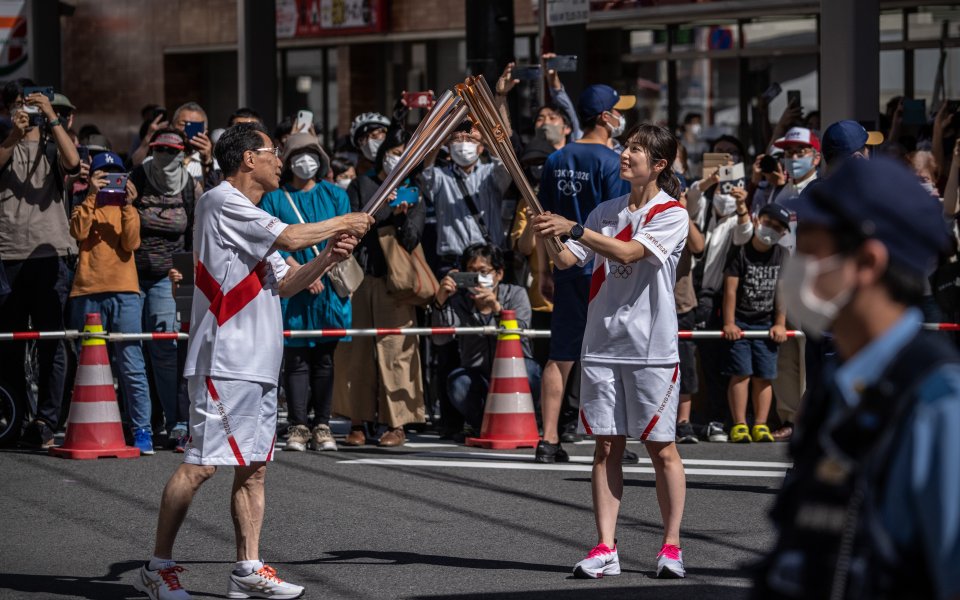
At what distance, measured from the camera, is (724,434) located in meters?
11.5

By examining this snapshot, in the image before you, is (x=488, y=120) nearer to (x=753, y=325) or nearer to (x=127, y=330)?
(x=127, y=330)

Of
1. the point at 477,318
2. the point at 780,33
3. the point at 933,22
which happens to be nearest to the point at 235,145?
the point at 477,318

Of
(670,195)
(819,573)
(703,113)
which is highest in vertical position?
(703,113)

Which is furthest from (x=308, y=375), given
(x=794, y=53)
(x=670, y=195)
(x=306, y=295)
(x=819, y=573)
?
(x=794, y=53)

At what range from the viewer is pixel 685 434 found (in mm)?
11250

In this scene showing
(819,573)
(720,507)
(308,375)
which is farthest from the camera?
(308,375)

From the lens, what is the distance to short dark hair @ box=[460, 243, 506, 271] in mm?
11359

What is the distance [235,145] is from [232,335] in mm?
827

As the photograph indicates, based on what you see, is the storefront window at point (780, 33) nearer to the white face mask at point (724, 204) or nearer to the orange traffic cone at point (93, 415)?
the white face mask at point (724, 204)

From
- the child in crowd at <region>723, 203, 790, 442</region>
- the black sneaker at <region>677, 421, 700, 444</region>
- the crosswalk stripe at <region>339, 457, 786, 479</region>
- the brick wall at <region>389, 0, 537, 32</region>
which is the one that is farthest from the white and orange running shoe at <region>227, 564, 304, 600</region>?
the brick wall at <region>389, 0, 537, 32</region>

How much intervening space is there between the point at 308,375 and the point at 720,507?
3.44m

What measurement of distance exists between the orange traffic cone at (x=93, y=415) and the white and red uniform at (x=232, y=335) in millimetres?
4168

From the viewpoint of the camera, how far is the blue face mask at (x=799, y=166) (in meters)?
10.8

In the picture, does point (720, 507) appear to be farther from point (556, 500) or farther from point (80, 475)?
point (80, 475)
